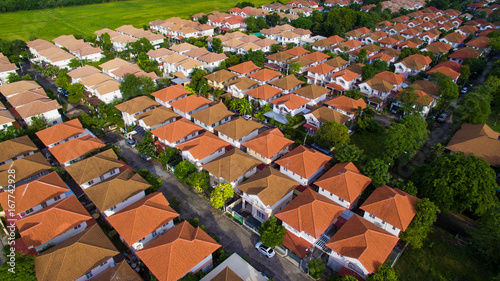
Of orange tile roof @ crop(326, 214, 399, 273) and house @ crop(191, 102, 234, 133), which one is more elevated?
orange tile roof @ crop(326, 214, 399, 273)

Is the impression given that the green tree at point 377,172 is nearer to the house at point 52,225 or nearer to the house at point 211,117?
the house at point 211,117

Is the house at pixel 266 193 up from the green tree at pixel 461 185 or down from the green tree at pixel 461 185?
down

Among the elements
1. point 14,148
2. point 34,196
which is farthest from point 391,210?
point 14,148

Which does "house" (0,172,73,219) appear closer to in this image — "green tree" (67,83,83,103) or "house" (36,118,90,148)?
"house" (36,118,90,148)

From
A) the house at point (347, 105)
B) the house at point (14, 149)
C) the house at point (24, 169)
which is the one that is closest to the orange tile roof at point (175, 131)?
the house at point (24, 169)

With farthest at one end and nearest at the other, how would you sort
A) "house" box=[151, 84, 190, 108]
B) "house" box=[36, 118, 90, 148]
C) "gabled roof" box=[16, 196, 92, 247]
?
"house" box=[151, 84, 190, 108], "house" box=[36, 118, 90, 148], "gabled roof" box=[16, 196, 92, 247]

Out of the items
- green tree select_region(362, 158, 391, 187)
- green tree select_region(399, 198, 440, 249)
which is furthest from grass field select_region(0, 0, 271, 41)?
green tree select_region(399, 198, 440, 249)
